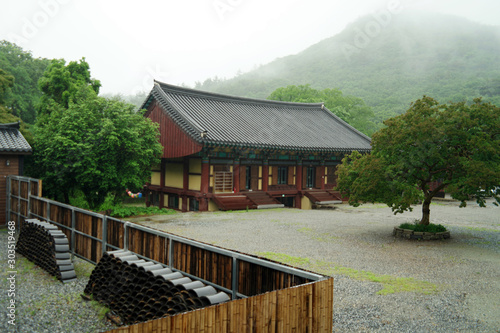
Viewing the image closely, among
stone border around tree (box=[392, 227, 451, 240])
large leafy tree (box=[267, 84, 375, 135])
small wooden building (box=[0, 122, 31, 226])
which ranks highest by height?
large leafy tree (box=[267, 84, 375, 135])

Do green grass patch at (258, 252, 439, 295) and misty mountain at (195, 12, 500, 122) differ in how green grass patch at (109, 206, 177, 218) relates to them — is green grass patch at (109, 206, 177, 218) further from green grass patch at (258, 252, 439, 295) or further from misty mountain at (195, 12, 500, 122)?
misty mountain at (195, 12, 500, 122)

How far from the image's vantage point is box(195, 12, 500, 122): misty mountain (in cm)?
9375

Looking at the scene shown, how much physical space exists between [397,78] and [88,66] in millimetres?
105949

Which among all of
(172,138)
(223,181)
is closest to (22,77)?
(172,138)

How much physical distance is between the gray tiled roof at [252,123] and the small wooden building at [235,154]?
0.22 ft

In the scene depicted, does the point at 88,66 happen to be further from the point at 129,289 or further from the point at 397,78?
the point at 397,78

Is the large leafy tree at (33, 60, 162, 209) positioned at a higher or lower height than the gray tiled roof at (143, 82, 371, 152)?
lower

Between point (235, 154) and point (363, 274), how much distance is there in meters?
15.3

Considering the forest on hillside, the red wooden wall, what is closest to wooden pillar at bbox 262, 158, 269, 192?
the red wooden wall

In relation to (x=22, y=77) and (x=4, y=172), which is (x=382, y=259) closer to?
(x=4, y=172)

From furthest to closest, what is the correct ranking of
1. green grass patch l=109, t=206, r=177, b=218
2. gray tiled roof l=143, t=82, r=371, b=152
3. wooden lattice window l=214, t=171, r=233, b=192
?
wooden lattice window l=214, t=171, r=233, b=192 < gray tiled roof l=143, t=82, r=371, b=152 < green grass patch l=109, t=206, r=177, b=218

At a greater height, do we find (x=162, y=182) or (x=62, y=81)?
(x=62, y=81)

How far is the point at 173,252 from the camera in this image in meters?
7.39

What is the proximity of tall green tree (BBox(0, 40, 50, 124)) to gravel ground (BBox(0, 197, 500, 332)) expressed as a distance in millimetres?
25209
